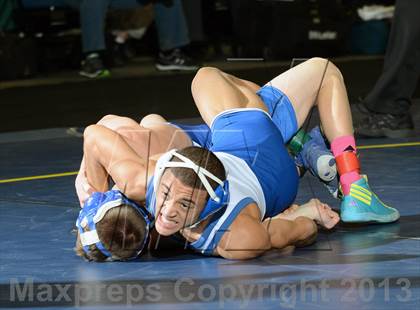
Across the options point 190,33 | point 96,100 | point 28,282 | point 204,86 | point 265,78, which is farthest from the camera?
point 190,33

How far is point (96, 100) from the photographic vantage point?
29.1 feet

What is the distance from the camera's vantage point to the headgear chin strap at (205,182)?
385 centimetres

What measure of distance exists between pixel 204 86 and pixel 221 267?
980 mm

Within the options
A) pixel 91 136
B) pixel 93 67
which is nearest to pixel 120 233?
pixel 91 136

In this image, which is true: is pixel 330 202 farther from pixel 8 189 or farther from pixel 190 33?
pixel 190 33

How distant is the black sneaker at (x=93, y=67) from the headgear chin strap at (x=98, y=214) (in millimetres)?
6034

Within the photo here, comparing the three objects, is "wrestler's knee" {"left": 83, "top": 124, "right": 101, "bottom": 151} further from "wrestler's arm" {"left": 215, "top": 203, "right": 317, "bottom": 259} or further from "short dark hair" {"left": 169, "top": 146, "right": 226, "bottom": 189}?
"wrestler's arm" {"left": 215, "top": 203, "right": 317, "bottom": 259}

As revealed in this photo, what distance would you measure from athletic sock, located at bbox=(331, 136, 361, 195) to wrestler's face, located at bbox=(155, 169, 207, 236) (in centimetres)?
81

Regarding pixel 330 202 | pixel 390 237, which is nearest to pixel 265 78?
pixel 330 202

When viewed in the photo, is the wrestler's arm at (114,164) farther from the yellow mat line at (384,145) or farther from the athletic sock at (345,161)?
the yellow mat line at (384,145)

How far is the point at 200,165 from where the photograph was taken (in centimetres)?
387

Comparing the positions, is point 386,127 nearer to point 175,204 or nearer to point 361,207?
point 361,207

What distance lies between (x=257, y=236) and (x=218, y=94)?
85 centimetres

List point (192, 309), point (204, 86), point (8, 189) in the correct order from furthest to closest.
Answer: point (8, 189), point (204, 86), point (192, 309)
